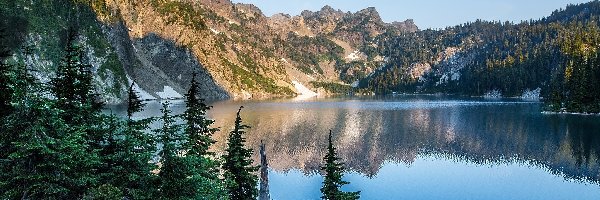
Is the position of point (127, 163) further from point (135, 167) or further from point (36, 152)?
point (36, 152)

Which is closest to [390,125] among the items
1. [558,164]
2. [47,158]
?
[558,164]

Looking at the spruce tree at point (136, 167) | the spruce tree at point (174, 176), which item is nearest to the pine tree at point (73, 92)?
the spruce tree at point (136, 167)

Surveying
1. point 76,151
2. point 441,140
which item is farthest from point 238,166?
point 441,140

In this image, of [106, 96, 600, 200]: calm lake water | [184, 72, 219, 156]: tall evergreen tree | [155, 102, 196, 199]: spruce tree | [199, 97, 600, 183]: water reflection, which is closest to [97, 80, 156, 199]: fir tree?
[155, 102, 196, 199]: spruce tree

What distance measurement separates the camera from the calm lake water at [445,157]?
56.0 m

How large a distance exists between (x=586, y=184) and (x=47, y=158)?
196ft

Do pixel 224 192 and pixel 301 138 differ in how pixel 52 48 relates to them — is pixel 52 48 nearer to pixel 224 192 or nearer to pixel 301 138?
pixel 301 138

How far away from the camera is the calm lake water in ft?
184

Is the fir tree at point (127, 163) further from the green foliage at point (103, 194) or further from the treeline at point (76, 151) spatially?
the green foliage at point (103, 194)

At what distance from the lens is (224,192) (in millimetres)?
24938

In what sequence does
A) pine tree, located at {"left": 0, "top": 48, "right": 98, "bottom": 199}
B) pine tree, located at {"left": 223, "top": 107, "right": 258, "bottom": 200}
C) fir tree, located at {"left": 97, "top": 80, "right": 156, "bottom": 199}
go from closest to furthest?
pine tree, located at {"left": 0, "top": 48, "right": 98, "bottom": 199} → fir tree, located at {"left": 97, "top": 80, "right": 156, "bottom": 199} → pine tree, located at {"left": 223, "top": 107, "right": 258, "bottom": 200}

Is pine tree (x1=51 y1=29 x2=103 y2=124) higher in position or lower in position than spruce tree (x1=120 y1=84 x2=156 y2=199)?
higher

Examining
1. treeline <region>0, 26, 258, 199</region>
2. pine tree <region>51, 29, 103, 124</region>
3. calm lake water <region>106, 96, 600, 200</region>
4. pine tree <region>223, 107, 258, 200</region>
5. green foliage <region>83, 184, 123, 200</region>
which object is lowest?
calm lake water <region>106, 96, 600, 200</region>

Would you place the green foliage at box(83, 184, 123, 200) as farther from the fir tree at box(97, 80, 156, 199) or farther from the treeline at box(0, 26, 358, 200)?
the fir tree at box(97, 80, 156, 199)
